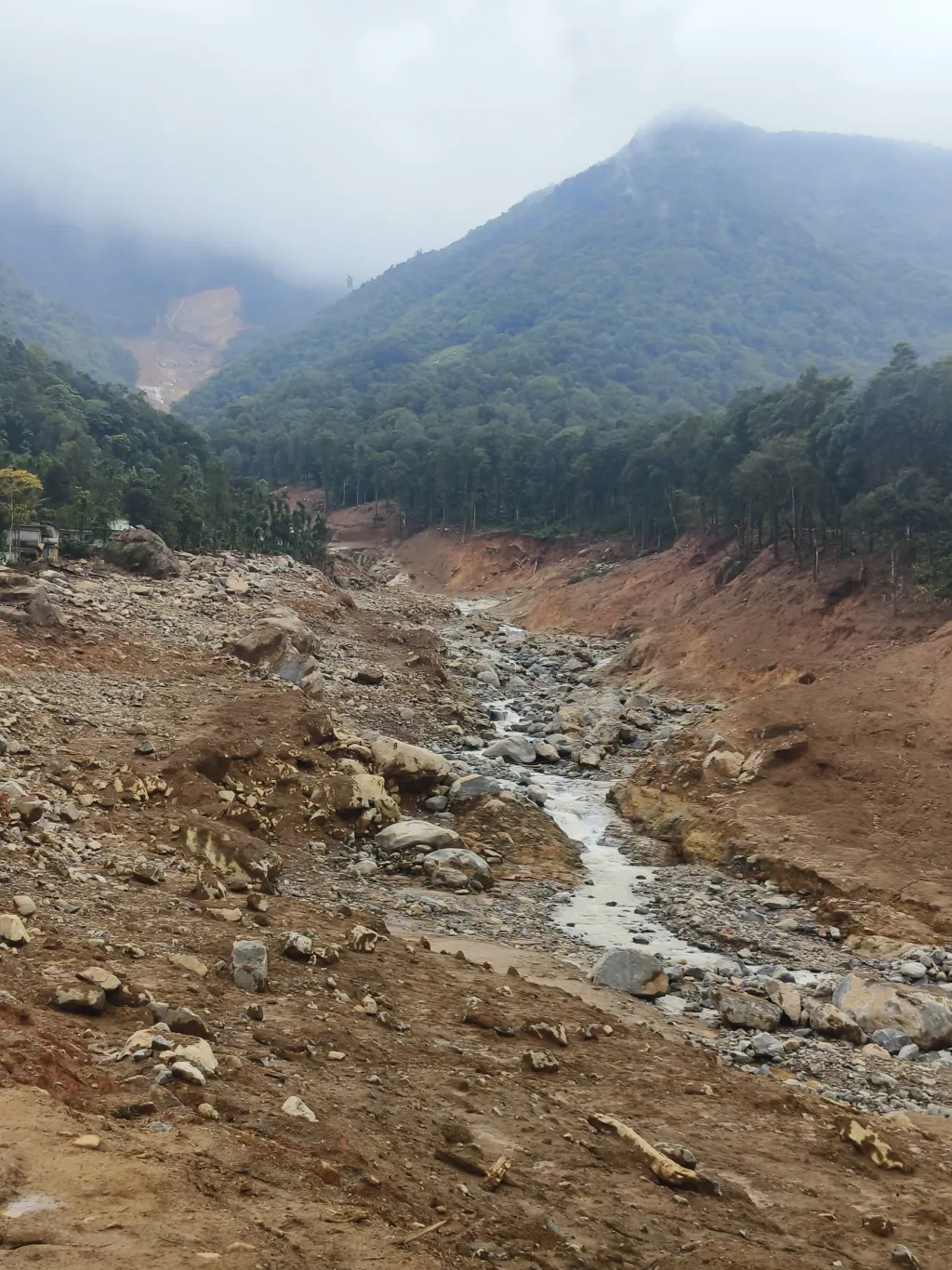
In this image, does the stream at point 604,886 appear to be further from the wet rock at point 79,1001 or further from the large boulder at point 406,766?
the wet rock at point 79,1001

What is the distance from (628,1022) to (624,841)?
29.9 feet

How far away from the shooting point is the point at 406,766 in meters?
20.4

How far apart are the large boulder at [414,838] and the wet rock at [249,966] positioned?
793cm

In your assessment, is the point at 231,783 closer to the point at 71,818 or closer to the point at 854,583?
the point at 71,818

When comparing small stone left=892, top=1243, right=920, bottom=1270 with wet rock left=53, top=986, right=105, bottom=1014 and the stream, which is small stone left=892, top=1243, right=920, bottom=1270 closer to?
wet rock left=53, top=986, right=105, bottom=1014

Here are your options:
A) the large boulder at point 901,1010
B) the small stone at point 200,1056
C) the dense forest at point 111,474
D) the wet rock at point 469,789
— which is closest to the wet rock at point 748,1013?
the large boulder at point 901,1010

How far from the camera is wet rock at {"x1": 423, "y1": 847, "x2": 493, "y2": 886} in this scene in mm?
16667

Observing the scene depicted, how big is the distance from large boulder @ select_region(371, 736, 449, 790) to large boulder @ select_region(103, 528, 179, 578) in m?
19.1

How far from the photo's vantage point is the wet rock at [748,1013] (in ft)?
38.7

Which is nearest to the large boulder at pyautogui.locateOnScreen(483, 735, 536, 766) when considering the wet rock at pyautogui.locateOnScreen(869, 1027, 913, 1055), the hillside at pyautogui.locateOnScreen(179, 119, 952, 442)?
the wet rock at pyautogui.locateOnScreen(869, 1027, 913, 1055)

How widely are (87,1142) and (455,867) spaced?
11853mm

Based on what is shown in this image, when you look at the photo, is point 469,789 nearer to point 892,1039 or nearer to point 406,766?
point 406,766

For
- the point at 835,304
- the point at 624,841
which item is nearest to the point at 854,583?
the point at 624,841

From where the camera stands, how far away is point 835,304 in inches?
6845
